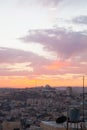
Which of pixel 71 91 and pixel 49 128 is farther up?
pixel 71 91

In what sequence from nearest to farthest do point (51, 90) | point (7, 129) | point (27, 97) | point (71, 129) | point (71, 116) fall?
point (71, 116)
point (71, 129)
point (7, 129)
point (27, 97)
point (51, 90)

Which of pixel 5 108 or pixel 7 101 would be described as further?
pixel 7 101

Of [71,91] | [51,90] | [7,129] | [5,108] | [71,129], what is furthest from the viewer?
[51,90]

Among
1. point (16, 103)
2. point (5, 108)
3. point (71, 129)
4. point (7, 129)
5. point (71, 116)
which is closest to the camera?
point (71, 116)

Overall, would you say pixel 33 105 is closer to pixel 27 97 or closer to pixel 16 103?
pixel 16 103

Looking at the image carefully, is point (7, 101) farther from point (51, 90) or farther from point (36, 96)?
point (51, 90)

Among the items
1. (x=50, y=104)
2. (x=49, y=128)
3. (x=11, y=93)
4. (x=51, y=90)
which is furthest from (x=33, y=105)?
(x=49, y=128)

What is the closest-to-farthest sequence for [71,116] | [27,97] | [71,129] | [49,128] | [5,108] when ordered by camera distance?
[71,116], [71,129], [49,128], [5,108], [27,97]

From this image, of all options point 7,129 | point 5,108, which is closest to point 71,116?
point 7,129

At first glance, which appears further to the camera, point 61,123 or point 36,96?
point 36,96
